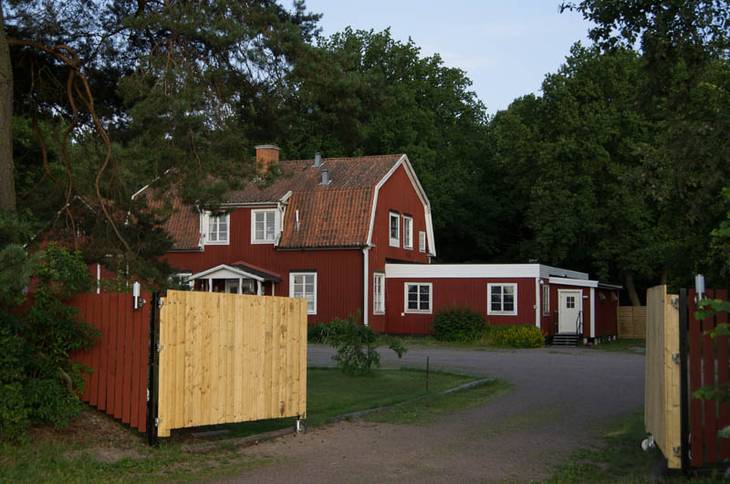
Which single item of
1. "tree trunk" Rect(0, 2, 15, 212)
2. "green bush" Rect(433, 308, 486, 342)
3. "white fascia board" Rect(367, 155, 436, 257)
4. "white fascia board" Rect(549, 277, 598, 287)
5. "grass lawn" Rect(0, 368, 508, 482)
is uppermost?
"white fascia board" Rect(367, 155, 436, 257)

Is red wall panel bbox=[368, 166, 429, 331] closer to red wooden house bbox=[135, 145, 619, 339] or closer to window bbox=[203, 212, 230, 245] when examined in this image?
red wooden house bbox=[135, 145, 619, 339]

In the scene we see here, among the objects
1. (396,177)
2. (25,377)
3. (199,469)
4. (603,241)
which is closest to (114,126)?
(25,377)

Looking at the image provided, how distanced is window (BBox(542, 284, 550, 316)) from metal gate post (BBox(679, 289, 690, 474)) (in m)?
28.7

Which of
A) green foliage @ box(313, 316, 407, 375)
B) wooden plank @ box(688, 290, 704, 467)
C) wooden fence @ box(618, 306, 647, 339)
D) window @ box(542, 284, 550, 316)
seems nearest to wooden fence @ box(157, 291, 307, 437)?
wooden plank @ box(688, 290, 704, 467)

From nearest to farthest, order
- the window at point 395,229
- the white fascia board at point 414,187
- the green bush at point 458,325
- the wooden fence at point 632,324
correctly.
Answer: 1. the green bush at point 458,325
2. the white fascia board at point 414,187
3. the window at point 395,229
4. the wooden fence at point 632,324

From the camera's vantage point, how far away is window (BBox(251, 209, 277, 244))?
1535 inches

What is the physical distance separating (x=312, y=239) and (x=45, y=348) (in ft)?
89.1

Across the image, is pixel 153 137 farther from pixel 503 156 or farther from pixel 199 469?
pixel 503 156

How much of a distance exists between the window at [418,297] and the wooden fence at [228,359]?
2607cm

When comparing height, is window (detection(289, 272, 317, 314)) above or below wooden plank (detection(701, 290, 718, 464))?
above

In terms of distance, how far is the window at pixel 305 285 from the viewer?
38438mm

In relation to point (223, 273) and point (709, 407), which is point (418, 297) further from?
point (709, 407)

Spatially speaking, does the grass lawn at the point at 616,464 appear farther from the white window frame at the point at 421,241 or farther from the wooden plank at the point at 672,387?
the white window frame at the point at 421,241

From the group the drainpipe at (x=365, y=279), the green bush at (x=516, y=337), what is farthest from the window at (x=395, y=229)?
the green bush at (x=516, y=337)
